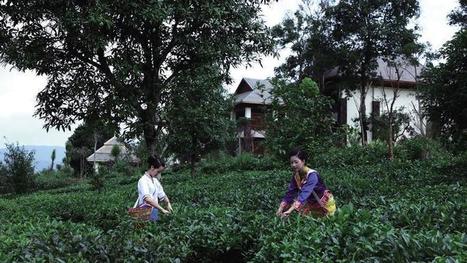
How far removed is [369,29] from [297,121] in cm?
1152

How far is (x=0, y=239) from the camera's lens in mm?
4473

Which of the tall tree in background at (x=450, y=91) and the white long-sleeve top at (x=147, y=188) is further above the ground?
the tall tree in background at (x=450, y=91)

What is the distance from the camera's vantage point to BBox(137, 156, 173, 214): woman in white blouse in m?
6.59

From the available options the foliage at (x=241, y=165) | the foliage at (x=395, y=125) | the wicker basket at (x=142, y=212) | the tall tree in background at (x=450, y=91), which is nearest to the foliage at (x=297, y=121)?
the tall tree in background at (x=450, y=91)

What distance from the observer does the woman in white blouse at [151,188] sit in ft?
21.6

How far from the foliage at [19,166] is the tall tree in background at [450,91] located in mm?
18341

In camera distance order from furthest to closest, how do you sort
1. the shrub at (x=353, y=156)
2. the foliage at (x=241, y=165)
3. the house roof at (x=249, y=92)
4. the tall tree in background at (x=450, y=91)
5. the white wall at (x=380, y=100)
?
1. the house roof at (x=249, y=92)
2. the white wall at (x=380, y=100)
3. the foliage at (x=241, y=165)
4. the shrub at (x=353, y=156)
5. the tall tree in background at (x=450, y=91)

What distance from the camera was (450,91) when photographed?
11352 millimetres

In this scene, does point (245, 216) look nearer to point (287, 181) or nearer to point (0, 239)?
point (0, 239)

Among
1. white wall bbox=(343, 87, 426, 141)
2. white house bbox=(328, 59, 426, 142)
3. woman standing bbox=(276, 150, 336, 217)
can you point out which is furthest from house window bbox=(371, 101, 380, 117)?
woman standing bbox=(276, 150, 336, 217)

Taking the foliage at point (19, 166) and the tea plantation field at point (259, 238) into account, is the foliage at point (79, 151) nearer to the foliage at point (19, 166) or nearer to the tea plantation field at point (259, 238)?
the foliage at point (19, 166)

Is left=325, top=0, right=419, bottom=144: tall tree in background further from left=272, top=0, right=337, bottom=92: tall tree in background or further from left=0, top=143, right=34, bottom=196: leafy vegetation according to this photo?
left=0, top=143, right=34, bottom=196: leafy vegetation

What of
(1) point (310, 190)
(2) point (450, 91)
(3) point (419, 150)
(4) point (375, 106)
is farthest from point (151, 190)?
(4) point (375, 106)

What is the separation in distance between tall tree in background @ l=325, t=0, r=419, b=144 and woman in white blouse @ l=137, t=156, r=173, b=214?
19.6 m
